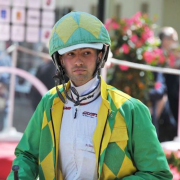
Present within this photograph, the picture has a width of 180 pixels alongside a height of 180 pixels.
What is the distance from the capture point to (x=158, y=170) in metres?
2.19

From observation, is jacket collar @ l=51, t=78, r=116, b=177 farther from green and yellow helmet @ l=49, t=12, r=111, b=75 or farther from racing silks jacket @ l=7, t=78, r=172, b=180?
green and yellow helmet @ l=49, t=12, r=111, b=75

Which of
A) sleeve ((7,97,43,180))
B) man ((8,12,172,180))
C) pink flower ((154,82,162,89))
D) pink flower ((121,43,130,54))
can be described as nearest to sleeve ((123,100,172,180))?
man ((8,12,172,180))

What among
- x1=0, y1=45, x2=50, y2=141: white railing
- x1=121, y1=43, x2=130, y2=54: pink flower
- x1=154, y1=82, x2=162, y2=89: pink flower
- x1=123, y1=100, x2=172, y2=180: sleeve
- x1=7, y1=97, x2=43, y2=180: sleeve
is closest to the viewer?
x1=123, y1=100, x2=172, y2=180: sleeve

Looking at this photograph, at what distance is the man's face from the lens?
2.30 m

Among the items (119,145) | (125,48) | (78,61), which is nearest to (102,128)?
(119,145)

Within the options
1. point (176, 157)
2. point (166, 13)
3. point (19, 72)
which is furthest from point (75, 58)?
point (166, 13)

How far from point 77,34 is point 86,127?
0.43 m

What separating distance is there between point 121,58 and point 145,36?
43 cm

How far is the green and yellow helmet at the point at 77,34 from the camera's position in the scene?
2250 mm

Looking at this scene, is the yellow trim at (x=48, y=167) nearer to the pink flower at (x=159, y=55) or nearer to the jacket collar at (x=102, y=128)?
the jacket collar at (x=102, y=128)

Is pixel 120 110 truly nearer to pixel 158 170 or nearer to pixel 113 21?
pixel 158 170

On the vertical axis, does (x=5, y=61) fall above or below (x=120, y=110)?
below

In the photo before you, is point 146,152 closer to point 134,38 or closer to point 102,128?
point 102,128

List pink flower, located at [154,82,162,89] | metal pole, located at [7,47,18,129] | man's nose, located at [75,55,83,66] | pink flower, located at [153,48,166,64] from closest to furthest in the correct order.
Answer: man's nose, located at [75,55,83,66] → metal pole, located at [7,47,18,129] → pink flower, located at [153,48,166,64] → pink flower, located at [154,82,162,89]
